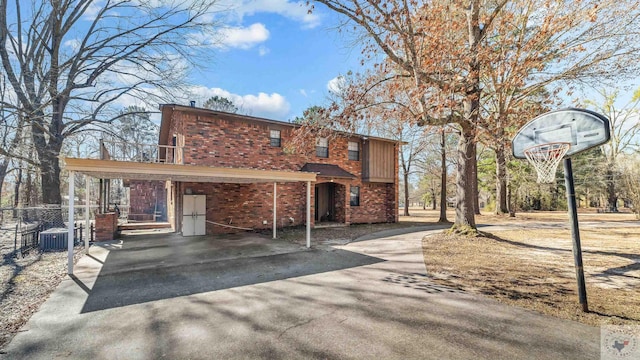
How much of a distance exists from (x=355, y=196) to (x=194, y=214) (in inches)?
355

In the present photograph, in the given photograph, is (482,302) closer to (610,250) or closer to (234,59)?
(610,250)

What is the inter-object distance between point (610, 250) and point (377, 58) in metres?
9.81

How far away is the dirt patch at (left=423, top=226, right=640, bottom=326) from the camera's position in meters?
4.63

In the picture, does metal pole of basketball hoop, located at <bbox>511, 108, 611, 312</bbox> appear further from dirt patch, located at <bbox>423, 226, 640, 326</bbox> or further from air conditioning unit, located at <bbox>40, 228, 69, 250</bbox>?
air conditioning unit, located at <bbox>40, 228, 69, 250</bbox>

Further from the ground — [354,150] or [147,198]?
[354,150]

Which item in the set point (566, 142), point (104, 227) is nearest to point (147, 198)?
point (104, 227)

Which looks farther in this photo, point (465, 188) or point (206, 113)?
point (206, 113)

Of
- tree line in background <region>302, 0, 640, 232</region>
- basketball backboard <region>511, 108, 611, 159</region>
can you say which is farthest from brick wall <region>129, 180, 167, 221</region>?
basketball backboard <region>511, 108, 611, 159</region>

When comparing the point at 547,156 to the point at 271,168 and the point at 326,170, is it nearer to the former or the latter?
the point at 326,170

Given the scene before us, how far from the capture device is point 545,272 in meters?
6.65

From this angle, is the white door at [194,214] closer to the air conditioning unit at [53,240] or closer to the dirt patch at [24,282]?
the dirt patch at [24,282]

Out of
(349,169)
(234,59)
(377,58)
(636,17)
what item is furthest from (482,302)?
(234,59)

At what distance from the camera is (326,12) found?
842cm

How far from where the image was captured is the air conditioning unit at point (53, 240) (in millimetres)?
9039
